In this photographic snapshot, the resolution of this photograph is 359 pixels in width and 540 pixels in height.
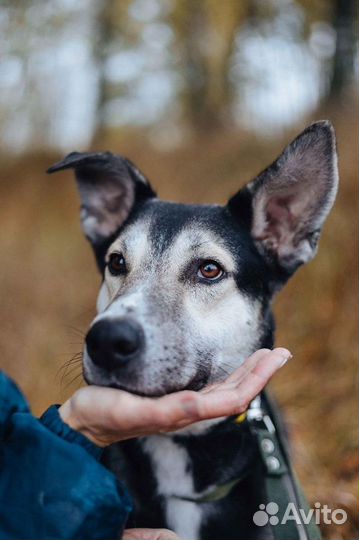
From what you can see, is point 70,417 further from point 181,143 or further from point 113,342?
point 181,143

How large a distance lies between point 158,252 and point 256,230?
25.1 inches

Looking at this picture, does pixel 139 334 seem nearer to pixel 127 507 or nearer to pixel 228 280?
pixel 127 507

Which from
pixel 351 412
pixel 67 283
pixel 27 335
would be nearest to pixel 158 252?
pixel 351 412

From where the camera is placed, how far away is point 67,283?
28.3 ft

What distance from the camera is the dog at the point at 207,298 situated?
2.32 metres

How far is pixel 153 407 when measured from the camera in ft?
5.30

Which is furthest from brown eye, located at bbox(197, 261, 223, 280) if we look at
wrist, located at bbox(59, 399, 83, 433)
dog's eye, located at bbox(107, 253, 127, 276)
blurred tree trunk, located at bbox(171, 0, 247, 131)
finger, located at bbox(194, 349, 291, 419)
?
blurred tree trunk, located at bbox(171, 0, 247, 131)

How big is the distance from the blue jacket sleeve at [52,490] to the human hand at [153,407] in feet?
0.28

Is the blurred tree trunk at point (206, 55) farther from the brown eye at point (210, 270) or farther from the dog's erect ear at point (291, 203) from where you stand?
the brown eye at point (210, 270)

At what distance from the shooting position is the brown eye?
2.62 meters

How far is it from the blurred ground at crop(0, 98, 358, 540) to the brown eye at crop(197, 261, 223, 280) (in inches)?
50.5

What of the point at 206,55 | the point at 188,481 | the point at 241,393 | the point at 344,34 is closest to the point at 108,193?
the point at 188,481

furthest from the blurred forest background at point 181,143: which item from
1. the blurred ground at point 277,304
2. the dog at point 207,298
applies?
the dog at point 207,298

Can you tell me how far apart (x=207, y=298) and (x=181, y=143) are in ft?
31.6
